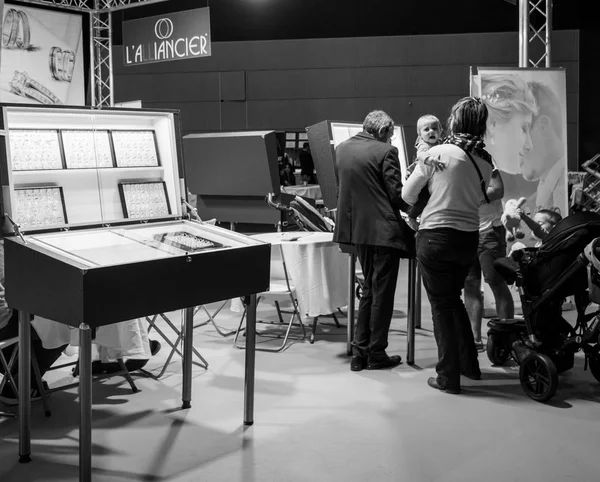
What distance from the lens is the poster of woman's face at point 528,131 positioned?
5648 mm

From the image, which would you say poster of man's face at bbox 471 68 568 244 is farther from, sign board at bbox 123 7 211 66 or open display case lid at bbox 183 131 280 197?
sign board at bbox 123 7 211 66

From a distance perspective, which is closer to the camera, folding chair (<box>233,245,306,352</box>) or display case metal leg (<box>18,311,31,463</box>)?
display case metal leg (<box>18,311,31,463</box>)

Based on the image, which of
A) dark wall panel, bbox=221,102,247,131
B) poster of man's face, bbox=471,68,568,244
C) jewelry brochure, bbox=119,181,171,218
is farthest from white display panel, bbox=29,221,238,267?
dark wall panel, bbox=221,102,247,131

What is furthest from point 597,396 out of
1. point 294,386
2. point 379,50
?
point 379,50

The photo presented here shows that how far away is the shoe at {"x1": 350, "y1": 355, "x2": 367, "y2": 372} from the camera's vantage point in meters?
4.28

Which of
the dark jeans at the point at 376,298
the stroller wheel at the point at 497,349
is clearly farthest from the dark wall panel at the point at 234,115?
the stroller wheel at the point at 497,349

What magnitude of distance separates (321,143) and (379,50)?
7963 mm

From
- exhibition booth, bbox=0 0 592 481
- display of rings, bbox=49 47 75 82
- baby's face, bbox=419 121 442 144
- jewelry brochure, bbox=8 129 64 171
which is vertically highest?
display of rings, bbox=49 47 75 82

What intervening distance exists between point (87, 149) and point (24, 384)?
1032mm

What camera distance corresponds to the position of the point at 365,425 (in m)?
3.37

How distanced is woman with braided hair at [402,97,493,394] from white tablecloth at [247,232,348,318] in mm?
1177

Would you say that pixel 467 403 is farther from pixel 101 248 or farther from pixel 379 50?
pixel 379 50

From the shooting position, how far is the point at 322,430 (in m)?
3.31

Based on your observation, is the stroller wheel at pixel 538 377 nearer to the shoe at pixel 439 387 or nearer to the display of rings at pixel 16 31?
the shoe at pixel 439 387
